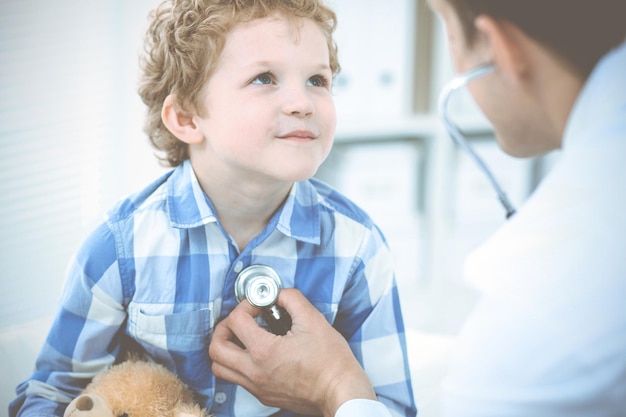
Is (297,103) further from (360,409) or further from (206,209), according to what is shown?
(360,409)

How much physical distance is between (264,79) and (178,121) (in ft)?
0.58

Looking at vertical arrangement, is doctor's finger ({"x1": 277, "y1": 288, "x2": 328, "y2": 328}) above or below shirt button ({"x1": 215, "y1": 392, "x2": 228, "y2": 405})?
above

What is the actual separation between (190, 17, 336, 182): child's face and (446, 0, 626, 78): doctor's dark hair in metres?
0.38

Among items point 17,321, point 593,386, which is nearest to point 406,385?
point 593,386

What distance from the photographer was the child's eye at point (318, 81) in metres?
1.04

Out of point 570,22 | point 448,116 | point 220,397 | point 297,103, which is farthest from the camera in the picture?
point 220,397

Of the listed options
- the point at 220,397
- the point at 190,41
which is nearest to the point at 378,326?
the point at 220,397

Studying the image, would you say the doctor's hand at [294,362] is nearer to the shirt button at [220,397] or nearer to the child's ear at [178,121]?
the shirt button at [220,397]

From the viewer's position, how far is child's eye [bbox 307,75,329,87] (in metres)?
1.04

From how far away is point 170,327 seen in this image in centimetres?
104

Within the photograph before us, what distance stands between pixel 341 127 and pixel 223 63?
1.17m

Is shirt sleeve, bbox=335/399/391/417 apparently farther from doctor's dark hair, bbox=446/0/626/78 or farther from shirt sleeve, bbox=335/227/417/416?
doctor's dark hair, bbox=446/0/626/78

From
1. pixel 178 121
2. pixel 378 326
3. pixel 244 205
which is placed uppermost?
pixel 178 121

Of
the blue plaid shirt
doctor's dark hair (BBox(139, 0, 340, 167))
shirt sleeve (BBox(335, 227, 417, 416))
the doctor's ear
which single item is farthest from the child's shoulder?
the doctor's ear
